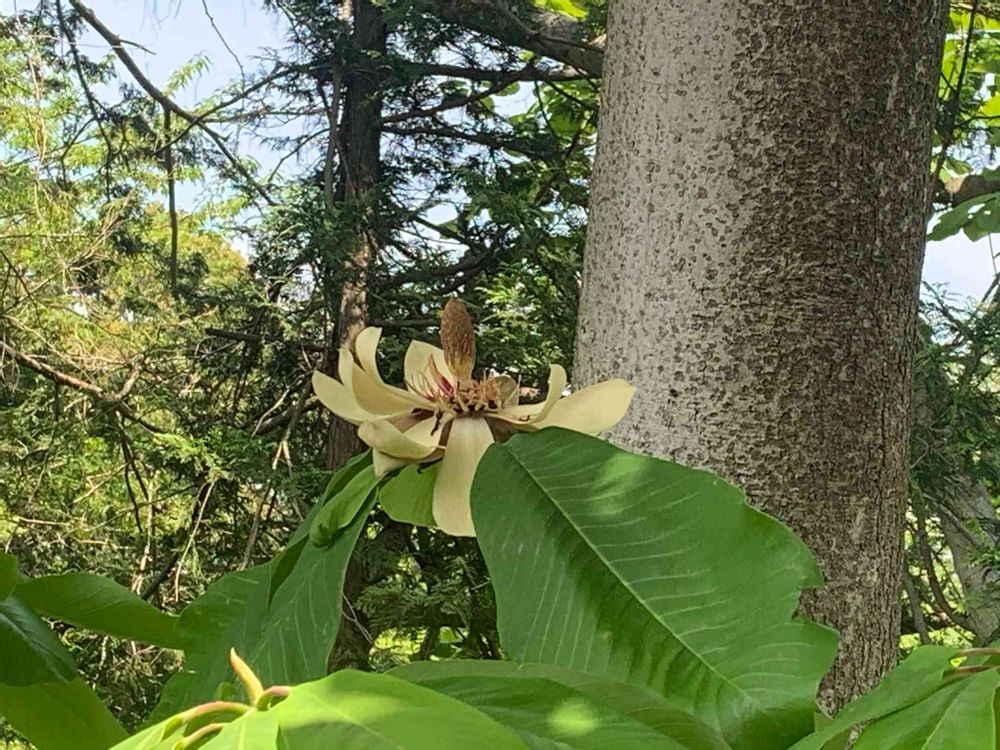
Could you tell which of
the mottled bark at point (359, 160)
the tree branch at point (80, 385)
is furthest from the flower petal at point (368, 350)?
the tree branch at point (80, 385)

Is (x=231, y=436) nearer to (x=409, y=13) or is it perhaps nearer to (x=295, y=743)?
(x=409, y=13)

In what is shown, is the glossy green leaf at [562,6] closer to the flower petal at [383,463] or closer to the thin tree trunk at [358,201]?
the thin tree trunk at [358,201]

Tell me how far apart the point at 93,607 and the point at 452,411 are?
185mm

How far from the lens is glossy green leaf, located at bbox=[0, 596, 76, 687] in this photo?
36cm

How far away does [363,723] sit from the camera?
20cm

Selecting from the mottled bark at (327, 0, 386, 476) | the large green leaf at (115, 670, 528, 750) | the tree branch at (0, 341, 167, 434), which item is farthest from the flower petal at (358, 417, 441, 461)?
the tree branch at (0, 341, 167, 434)

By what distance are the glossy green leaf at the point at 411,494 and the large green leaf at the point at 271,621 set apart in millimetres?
44

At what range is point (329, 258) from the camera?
2094 millimetres

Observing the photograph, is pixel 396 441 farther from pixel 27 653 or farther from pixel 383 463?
pixel 27 653

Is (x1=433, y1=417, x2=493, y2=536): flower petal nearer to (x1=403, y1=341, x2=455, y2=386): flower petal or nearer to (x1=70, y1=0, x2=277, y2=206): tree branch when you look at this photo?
(x1=403, y1=341, x2=455, y2=386): flower petal

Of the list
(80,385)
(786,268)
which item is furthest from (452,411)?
(80,385)

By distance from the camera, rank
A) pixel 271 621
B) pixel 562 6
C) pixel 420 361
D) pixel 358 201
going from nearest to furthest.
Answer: pixel 271 621 < pixel 420 361 < pixel 358 201 < pixel 562 6

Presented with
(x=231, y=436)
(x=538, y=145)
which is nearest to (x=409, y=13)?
(x=538, y=145)

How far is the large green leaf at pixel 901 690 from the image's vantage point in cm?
24
